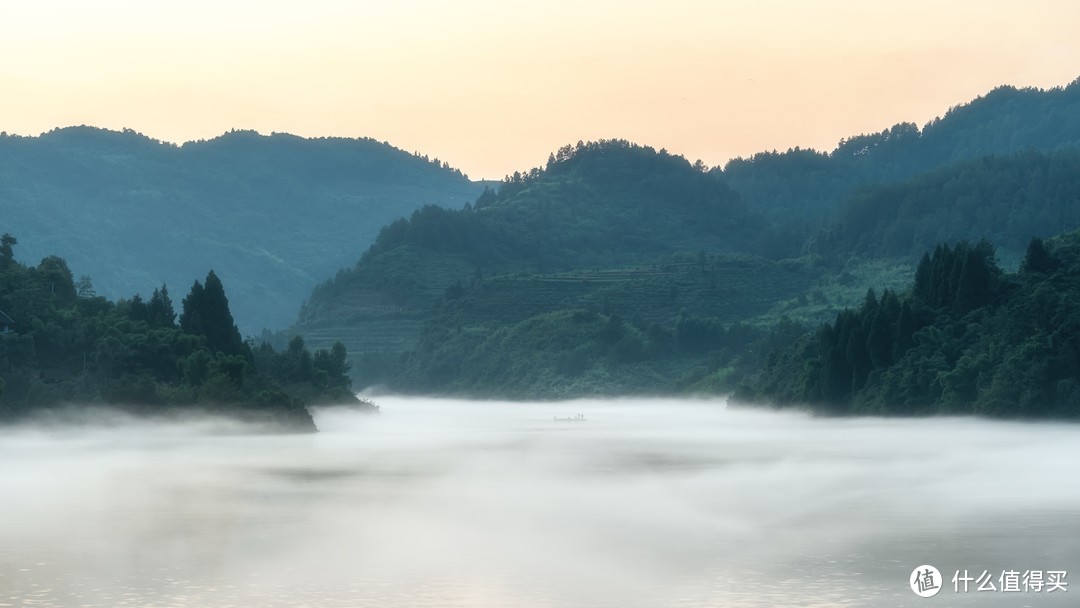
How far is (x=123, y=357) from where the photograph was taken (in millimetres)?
76938

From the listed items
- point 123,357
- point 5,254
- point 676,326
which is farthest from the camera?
point 676,326

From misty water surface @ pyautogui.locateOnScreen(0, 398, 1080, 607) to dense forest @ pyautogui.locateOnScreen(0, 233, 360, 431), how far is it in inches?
243

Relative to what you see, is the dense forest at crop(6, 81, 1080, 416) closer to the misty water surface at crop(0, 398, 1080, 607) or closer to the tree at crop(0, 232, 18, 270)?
the tree at crop(0, 232, 18, 270)

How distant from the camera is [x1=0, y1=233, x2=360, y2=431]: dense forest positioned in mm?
74000

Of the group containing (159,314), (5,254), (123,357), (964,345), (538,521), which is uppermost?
(5,254)

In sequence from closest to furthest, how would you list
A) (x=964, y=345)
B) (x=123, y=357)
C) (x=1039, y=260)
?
(x=123, y=357)
(x=964, y=345)
(x=1039, y=260)

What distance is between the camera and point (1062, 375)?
69.6 meters

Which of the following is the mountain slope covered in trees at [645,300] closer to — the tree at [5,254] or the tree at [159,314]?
the tree at [159,314]

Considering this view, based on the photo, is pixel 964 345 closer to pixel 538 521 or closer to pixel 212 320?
pixel 212 320

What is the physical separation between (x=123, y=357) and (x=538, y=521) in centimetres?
4328

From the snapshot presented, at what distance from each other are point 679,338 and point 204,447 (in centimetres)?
9175

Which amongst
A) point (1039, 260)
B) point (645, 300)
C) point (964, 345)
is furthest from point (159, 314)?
point (645, 300)

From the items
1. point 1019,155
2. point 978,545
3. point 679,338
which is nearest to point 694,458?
point 978,545

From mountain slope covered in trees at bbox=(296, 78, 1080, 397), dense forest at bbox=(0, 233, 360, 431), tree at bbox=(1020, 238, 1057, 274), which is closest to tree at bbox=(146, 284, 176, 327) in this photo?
dense forest at bbox=(0, 233, 360, 431)
